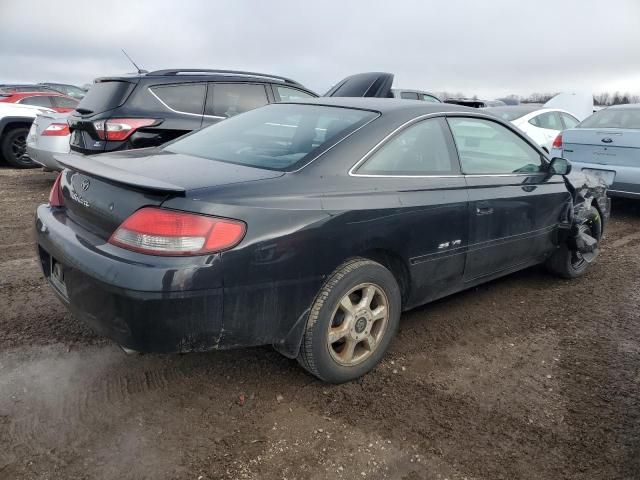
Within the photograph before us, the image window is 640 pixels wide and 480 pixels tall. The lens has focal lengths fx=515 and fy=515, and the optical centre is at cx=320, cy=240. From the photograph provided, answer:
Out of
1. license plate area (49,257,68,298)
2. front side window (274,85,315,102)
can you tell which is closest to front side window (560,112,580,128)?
front side window (274,85,315,102)

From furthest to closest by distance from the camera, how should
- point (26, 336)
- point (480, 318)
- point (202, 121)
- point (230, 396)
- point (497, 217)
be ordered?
point (202, 121), point (480, 318), point (497, 217), point (26, 336), point (230, 396)

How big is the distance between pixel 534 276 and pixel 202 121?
4025 millimetres

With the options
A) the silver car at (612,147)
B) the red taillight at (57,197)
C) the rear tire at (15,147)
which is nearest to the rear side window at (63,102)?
the rear tire at (15,147)

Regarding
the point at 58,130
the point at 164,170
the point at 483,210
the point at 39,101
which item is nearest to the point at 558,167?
the point at 483,210

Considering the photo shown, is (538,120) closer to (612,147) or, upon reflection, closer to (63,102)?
(612,147)

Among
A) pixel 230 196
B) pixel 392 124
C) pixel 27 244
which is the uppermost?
pixel 392 124

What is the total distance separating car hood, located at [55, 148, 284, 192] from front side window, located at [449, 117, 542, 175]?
4.76 ft

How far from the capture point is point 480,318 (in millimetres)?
3709

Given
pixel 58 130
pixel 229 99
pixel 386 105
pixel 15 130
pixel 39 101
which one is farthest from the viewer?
pixel 39 101

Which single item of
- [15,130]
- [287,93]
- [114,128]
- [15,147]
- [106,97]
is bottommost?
[15,147]

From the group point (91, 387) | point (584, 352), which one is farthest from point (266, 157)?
point (584, 352)

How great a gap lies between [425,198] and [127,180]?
162 cm

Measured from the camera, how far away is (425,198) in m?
2.98

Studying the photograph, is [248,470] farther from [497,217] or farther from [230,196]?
[497,217]
